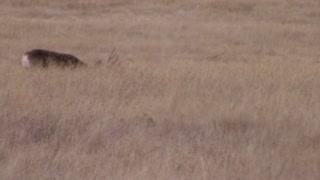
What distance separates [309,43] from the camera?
19.2m

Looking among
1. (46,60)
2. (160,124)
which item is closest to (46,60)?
(46,60)

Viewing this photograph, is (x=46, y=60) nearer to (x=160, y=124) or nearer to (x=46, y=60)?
(x=46, y=60)

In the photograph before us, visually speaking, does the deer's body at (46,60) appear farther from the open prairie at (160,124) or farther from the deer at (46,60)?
the open prairie at (160,124)

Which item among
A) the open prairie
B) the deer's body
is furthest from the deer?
the open prairie

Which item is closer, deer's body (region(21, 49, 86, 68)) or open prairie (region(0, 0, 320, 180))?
open prairie (region(0, 0, 320, 180))

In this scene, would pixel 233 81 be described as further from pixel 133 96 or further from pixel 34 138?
pixel 34 138

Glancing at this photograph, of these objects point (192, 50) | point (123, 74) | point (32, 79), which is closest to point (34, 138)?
point (32, 79)

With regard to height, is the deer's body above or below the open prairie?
below

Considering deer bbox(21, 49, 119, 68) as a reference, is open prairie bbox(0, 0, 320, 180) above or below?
above

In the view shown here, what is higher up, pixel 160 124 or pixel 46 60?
pixel 160 124

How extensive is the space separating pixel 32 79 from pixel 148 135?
3.15 meters

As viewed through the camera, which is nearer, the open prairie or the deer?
the open prairie

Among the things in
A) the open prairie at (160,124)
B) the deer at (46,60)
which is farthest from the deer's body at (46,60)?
the open prairie at (160,124)

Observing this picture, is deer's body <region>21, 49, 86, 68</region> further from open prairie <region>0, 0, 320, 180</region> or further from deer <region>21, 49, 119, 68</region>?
open prairie <region>0, 0, 320, 180</region>
